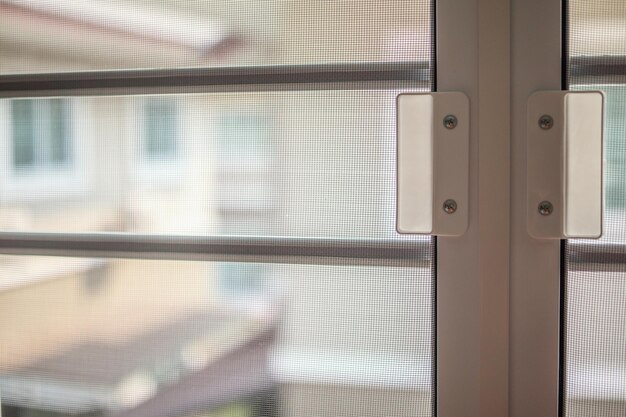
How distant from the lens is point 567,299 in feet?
3.28

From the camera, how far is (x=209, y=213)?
1.10m

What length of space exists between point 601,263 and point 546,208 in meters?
0.13

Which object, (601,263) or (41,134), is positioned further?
(41,134)

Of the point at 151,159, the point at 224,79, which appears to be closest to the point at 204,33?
the point at 224,79

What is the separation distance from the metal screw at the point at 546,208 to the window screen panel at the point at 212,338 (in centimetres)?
20

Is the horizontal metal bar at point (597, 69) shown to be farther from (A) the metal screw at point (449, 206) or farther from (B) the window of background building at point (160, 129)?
(B) the window of background building at point (160, 129)

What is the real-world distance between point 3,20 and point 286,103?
57 centimetres

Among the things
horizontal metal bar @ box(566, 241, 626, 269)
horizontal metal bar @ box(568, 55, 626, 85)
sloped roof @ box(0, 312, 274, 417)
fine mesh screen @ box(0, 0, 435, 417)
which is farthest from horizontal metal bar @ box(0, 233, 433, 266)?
horizontal metal bar @ box(568, 55, 626, 85)

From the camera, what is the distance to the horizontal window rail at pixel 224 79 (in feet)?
3.38

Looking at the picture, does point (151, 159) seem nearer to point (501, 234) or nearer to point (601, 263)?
point (501, 234)

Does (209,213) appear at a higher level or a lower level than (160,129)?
lower

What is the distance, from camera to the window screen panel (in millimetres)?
1057

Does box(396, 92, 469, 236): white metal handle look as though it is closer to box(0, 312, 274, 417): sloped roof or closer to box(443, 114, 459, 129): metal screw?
box(443, 114, 459, 129): metal screw

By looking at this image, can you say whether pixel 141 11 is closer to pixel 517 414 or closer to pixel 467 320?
pixel 467 320
